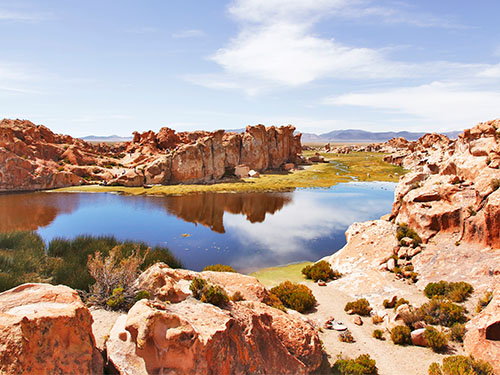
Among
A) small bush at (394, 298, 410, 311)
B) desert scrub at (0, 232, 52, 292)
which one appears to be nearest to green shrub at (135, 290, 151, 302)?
desert scrub at (0, 232, 52, 292)

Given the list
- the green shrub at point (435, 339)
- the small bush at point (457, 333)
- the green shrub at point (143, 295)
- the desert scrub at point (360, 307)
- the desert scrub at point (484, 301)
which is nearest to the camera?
the green shrub at point (143, 295)

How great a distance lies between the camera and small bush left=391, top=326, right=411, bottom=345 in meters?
12.2

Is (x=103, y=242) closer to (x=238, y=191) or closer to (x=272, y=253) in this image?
(x=272, y=253)

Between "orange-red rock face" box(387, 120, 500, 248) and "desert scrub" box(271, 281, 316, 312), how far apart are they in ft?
30.6

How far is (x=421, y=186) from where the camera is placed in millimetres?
23609

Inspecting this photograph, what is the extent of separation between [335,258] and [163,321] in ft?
57.9

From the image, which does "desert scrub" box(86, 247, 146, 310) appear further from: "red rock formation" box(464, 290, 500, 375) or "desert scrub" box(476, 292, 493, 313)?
"desert scrub" box(476, 292, 493, 313)

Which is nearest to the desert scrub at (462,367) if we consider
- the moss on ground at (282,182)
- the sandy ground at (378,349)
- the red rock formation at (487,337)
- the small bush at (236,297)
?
the red rock formation at (487,337)

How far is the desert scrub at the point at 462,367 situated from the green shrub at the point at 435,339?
131 centimetres

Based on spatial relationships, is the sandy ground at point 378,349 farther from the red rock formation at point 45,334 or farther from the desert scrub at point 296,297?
the red rock formation at point 45,334

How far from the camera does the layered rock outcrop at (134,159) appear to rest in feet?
182

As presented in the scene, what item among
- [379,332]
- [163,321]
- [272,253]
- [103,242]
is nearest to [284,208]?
[272,253]

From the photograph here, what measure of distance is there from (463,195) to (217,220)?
2553 cm

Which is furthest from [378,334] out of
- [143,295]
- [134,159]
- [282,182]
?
[134,159]
